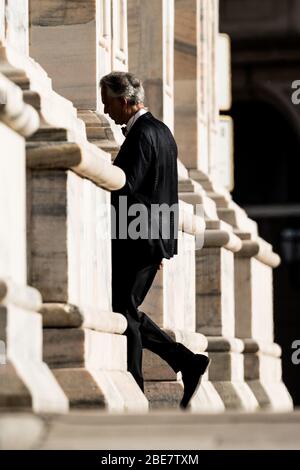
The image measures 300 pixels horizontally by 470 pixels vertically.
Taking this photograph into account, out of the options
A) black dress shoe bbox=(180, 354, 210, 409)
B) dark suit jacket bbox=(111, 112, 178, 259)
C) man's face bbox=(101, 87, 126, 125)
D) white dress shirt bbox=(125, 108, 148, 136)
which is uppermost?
man's face bbox=(101, 87, 126, 125)

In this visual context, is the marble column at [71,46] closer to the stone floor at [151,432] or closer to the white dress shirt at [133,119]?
the white dress shirt at [133,119]

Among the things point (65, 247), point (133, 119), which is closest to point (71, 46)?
point (133, 119)

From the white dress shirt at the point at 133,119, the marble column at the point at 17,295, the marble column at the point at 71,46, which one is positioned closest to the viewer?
the marble column at the point at 17,295

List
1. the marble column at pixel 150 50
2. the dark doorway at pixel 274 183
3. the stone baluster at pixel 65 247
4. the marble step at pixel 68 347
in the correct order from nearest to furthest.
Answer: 1. the stone baluster at pixel 65 247
2. the marble step at pixel 68 347
3. the marble column at pixel 150 50
4. the dark doorway at pixel 274 183

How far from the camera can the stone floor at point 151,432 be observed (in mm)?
6586

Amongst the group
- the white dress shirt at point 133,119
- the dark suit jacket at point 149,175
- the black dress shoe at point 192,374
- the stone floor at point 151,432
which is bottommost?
the black dress shoe at point 192,374

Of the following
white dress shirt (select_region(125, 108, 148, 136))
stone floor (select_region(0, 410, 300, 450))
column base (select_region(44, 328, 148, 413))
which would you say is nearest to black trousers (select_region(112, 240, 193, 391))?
white dress shirt (select_region(125, 108, 148, 136))

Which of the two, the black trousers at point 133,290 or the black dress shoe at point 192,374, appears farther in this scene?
the black dress shoe at point 192,374

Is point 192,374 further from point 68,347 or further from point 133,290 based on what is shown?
point 68,347

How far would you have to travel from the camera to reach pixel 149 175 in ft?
35.9

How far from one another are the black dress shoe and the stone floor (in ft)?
12.8

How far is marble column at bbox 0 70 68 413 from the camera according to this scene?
Result: 8148 millimetres

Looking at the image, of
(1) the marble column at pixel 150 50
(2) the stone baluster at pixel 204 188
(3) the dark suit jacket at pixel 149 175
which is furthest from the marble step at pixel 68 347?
(1) the marble column at pixel 150 50

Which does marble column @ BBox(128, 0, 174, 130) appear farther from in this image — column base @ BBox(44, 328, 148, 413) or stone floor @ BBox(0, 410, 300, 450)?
stone floor @ BBox(0, 410, 300, 450)
